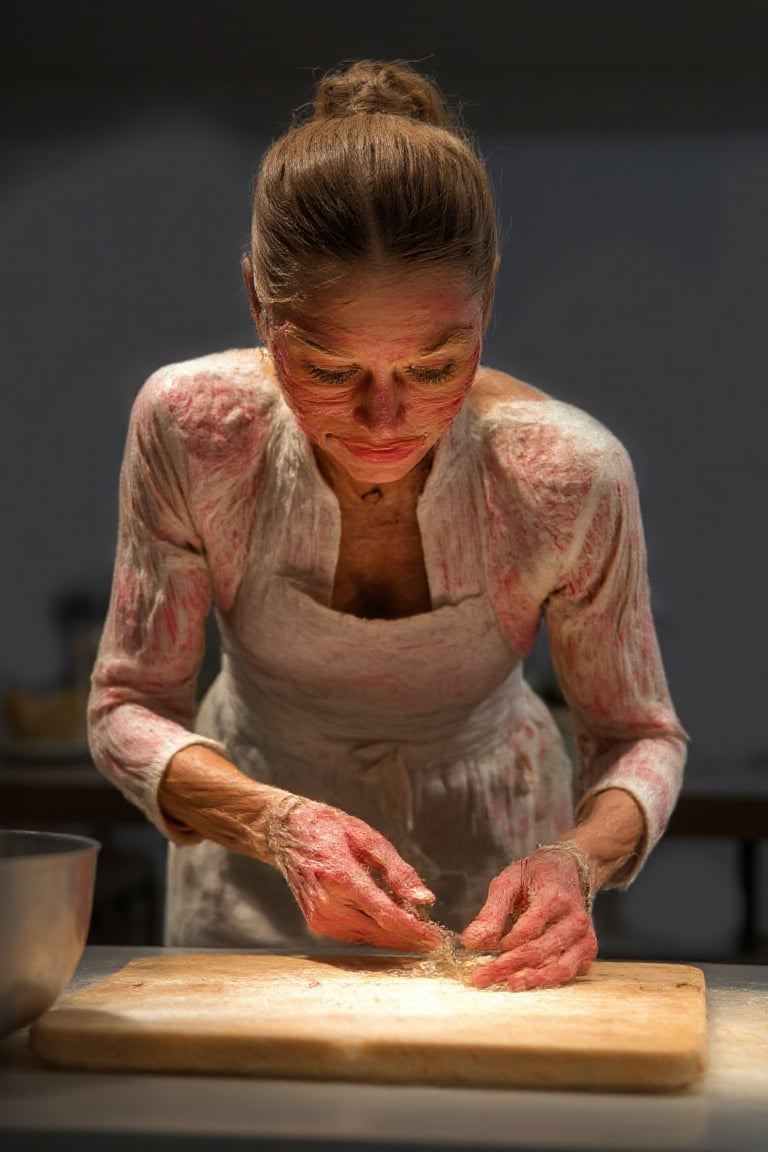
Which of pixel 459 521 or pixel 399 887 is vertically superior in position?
pixel 459 521

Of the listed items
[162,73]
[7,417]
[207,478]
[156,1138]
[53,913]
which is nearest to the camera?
[156,1138]

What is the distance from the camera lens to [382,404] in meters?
1.40

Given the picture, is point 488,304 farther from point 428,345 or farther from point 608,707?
point 608,707

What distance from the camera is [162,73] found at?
345 cm

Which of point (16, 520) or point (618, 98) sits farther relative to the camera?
point (16, 520)

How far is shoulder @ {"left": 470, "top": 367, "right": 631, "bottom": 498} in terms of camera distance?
1.58 m

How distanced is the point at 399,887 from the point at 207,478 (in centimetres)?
45

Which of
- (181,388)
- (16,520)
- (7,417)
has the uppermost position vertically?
(181,388)

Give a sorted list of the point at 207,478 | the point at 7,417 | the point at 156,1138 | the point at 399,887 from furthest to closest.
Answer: the point at 7,417, the point at 207,478, the point at 399,887, the point at 156,1138

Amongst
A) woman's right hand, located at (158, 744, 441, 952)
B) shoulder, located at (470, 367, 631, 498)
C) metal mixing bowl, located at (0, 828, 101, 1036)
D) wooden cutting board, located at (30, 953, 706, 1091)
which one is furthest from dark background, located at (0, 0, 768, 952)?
metal mixing bowl, located at (0, 828, 101, 1036)

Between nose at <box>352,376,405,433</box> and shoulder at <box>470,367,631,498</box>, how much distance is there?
213 millimetres

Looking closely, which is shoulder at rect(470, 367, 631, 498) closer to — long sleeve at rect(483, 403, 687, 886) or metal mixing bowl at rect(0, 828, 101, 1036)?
long sleeve at rect(483, 403, 687, 886)

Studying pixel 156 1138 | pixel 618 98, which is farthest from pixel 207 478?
pixel 618 98

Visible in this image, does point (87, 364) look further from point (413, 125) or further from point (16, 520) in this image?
point (413, 125)
